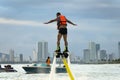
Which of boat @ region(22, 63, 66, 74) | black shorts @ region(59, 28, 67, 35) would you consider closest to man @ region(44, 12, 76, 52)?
black shorts @ region(59, 28, 67, 35)

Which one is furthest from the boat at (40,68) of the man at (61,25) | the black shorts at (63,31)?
the black shorts at (63,31)

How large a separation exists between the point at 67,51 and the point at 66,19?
152 cm

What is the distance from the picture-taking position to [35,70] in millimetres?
65062

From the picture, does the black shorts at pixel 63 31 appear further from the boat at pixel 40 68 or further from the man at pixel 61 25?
the boat at pixel 40 68

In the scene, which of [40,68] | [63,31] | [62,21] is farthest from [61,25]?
[40,68]

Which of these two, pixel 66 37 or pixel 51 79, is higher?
pixel 66 37

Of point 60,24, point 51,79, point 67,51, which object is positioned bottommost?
point 51,79

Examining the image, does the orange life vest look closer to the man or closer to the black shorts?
the man

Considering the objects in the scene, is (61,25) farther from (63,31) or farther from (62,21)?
(63,31)

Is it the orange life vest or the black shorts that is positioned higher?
the orange life vest

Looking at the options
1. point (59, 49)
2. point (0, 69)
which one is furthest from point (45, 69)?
point (59, 49)

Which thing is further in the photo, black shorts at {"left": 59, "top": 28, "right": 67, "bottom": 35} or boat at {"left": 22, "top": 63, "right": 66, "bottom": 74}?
boat at {"left": 22, "top": 63, "right": 66, "bottom": 74}

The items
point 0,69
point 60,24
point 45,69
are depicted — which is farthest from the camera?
point 0,69

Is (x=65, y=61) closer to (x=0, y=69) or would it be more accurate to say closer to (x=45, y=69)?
(x=45, y=69)
